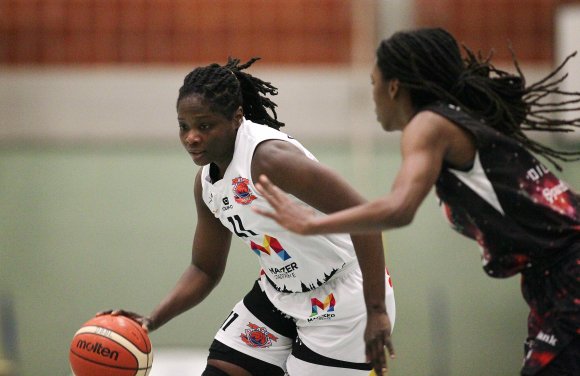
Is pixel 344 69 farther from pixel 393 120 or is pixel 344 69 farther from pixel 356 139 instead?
pixel 393 120

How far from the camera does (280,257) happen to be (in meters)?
3.60

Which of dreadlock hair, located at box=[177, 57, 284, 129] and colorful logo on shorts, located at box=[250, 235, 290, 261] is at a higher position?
dreadlock hair, located at box=[177, 57, 284, 129]

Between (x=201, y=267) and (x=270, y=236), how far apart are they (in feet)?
2.01

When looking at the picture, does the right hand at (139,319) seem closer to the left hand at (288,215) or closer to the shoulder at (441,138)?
the left hand at (288,215)

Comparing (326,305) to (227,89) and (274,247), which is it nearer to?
(274,247)

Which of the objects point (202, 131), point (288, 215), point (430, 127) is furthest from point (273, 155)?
point (430, 127)

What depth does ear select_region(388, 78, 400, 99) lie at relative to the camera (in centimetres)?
307

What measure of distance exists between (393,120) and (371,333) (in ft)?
2.47

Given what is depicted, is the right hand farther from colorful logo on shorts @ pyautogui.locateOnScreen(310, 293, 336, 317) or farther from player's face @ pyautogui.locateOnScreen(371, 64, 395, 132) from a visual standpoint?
player's face @ pyautogui.locateOnScreen(371, 64, 395, 132)

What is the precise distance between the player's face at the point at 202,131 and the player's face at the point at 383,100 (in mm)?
727

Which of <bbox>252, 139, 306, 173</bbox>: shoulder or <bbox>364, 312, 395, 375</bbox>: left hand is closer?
<bbox>364, 312, 395, 375</bbox>: left hand

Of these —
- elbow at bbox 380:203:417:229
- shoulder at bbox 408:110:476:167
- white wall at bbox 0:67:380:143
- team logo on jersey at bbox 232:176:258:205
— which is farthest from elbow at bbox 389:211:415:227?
white wall at bbox 0:67:380:143

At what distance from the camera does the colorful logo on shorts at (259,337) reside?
3.80 metres

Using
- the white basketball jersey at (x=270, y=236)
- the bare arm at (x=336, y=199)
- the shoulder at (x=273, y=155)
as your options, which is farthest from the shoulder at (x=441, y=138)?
the white basketball jersey at (x=270, y=236)
